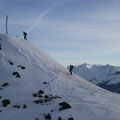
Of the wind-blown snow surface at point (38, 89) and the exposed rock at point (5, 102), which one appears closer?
the wind-blown snow surface at point (38, 89)

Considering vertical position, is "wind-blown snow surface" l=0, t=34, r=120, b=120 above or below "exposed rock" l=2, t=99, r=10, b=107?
above

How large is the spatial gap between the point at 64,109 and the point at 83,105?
388cm

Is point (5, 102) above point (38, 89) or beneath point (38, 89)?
beneath

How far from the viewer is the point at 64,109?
117 ft

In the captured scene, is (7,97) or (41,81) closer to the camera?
(7,97)

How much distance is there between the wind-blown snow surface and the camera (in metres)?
34.3

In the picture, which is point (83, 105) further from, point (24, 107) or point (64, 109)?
point (24, 107)

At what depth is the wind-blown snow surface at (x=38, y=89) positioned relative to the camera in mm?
34344

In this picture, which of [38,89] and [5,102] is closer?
[5,102]

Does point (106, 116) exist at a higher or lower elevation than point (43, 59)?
lower

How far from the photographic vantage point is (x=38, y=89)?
4912 centimetres

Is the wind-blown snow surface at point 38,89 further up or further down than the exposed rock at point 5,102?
further up

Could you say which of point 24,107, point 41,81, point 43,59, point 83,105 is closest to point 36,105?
point 24,107

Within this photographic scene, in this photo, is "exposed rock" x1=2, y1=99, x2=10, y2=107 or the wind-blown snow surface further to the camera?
"exposed rock" x1=2, y1=99, x2=10, y2=107
